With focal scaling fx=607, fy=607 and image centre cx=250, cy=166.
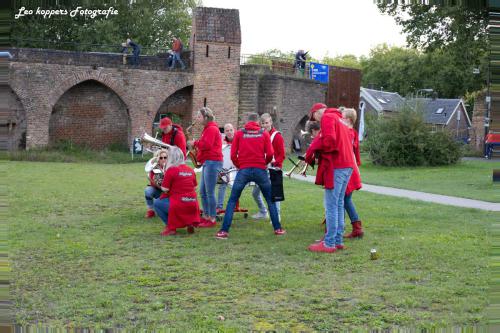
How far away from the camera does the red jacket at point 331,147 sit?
7453 millimetres

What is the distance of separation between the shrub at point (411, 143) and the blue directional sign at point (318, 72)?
12.8 m

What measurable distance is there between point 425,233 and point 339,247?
185 centimetres

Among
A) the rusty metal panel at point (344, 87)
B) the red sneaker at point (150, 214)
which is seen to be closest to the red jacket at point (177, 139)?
the red sneaker at point (150, 214)

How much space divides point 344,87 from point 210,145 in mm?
29800

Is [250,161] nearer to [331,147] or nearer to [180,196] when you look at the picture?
[180,196]

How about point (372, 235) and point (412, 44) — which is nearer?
point (372, 235)

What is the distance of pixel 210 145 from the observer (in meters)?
9.73

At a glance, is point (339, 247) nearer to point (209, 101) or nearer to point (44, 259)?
point (44, 259)

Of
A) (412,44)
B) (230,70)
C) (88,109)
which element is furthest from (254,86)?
(412,44)

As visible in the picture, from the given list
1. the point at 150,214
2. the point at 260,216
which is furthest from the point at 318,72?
the point at 150,214

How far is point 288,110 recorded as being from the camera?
3669 cm

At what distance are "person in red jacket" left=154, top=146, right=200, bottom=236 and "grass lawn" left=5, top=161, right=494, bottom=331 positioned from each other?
0.23 meters

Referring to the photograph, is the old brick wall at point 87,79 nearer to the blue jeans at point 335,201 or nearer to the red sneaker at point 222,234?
the red sneaker at point 222,234

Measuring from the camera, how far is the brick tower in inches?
1307
